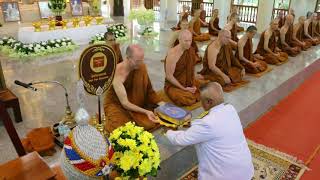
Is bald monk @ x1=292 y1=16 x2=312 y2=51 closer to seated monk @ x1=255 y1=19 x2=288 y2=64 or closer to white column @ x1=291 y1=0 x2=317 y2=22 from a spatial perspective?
seated monk @ x1=255 y1=19 x2=288 y2=64

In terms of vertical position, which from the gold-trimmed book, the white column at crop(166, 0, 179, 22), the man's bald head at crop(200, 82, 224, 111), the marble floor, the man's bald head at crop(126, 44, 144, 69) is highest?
the white column at crop(166, 0, 179, 22)

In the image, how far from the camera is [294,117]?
459 centimetres

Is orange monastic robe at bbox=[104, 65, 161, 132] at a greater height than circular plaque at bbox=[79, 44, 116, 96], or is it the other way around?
circular plaque at bbox=[79, 44, 116, 96]

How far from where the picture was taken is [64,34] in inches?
334

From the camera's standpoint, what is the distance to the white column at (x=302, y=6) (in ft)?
37.5

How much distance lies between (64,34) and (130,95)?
226 inches

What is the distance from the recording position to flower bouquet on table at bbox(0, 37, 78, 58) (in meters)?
7.25

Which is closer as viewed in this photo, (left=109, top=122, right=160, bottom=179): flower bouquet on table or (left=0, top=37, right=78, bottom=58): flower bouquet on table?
(left=109, top=122, right=160, bottom=179): flower bouquet on table

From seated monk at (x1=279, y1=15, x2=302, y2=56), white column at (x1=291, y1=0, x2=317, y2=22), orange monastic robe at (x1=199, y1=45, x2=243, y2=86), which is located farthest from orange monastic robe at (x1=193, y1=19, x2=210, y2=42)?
white column at (x1=291, y1=0, x2=317, y2=22)

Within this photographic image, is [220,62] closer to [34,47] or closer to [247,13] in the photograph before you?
[34,47]

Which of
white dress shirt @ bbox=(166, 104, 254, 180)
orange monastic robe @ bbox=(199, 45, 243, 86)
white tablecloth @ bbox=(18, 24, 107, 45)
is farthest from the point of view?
white tablecloth @ bbox=(18, 24, 107, 45)

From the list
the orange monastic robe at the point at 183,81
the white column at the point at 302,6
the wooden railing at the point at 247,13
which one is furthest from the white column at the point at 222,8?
the orange monastic robe at the point at 183,81

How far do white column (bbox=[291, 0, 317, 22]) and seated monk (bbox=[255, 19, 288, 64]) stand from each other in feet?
18.1

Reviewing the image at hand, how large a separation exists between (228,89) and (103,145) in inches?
150
